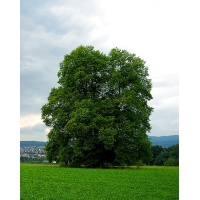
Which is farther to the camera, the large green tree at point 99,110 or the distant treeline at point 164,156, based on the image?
the distant treeline at point 164,156

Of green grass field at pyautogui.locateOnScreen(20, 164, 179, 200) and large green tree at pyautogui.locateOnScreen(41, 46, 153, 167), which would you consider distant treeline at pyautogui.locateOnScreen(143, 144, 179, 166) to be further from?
green grass field at pyautogui.locateOnScreen(20, 164, 179, 200)

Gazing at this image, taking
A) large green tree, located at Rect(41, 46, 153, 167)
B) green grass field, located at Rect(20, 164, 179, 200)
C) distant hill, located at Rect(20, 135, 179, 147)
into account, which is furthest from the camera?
large green tree, located at Rect(41, 46, 153, 167)

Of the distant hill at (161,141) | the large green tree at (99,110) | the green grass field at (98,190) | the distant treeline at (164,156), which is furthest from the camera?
the distant treeline at (164,156)

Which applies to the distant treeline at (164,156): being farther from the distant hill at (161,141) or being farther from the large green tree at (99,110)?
the large green tree at (99,110)

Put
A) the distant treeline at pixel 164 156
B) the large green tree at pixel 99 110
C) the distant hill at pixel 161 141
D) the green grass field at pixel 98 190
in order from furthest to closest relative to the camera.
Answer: the distant treeline at pixel 164 156 < the large green tree at pixel 99 110 < the distant hill at pixel 161 141 < the green grass field at pixel 98 190

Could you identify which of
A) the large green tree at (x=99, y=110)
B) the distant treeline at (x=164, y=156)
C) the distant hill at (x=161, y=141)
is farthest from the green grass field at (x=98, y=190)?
the distant treeline at (x=164, y=156)

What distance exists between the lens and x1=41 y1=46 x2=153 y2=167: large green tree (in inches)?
770

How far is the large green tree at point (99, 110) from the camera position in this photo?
19547 mm

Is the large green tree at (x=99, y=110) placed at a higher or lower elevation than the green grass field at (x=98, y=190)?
higher

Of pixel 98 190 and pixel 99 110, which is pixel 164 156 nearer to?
pixel 99 110

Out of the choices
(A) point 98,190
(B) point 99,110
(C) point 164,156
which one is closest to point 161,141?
(B) point 99,110

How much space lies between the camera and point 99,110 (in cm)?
2006

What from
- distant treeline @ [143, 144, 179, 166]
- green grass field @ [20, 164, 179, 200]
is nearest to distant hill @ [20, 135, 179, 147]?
distant treeline @ [143, 144, 179, 166]

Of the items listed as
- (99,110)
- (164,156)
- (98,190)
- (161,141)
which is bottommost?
(164,156)
